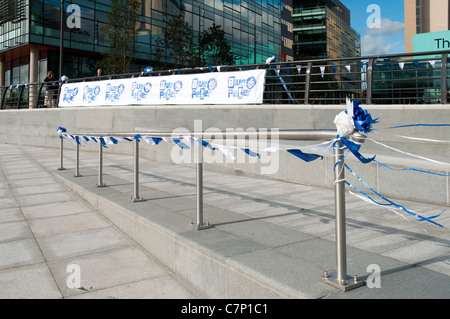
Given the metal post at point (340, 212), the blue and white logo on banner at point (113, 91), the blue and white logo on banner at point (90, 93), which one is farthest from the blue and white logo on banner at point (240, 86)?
the metal post at point (340, 212)

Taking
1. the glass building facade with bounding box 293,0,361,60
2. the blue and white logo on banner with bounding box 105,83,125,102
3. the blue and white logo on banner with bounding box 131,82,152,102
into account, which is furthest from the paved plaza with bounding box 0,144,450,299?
the glass building facade with bounding box 293,0,361,60

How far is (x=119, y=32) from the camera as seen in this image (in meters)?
28.5

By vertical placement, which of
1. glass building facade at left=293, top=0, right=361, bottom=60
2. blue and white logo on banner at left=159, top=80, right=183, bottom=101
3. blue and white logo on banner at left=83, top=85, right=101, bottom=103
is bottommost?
blue and white logo on banner at left=159, top=80, right=183, bottom=101

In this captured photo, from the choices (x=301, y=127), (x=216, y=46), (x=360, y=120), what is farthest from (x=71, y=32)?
(x=360, y=120)

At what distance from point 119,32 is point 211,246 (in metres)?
27.8

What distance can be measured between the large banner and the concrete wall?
31cm

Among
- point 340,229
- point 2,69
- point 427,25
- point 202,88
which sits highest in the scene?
point 427,25

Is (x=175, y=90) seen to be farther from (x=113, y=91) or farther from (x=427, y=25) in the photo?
(x=427, y=25)

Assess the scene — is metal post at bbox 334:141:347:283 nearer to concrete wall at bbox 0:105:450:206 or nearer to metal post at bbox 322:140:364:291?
metal post at bbox 322:140:364:291

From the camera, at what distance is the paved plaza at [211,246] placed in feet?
9.92

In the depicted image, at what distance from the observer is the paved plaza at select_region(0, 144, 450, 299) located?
9.92 feet

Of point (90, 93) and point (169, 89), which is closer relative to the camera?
point (169, 89)

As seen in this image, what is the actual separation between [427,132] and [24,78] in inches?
1413

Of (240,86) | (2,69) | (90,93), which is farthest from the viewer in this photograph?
(2,69)
